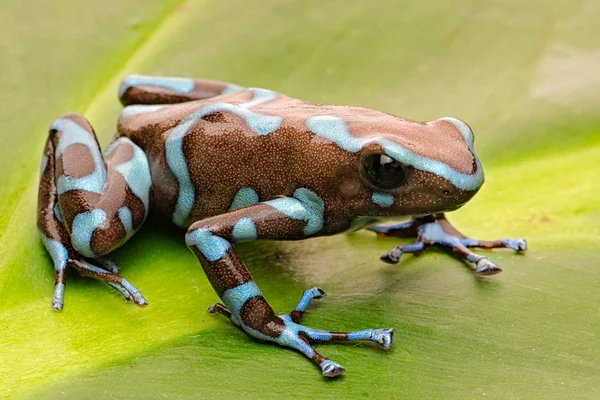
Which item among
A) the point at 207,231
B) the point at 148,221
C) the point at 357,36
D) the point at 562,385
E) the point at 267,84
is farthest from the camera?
the point at 357,36

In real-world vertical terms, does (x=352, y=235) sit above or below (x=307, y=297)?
below

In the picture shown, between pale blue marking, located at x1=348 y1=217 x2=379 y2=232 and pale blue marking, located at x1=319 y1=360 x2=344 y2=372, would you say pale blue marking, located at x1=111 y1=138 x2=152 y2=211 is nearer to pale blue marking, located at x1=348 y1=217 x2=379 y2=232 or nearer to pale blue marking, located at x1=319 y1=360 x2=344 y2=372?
pale blue marking, located at x1=348 y1=217 x2=379 y2=232

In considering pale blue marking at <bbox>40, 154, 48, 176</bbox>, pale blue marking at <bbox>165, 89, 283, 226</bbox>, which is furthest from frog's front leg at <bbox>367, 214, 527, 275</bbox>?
pale blue marking at <bbox>40, 154, 48, 176</bbox>

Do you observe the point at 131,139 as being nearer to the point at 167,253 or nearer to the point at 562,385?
the point at 167,253

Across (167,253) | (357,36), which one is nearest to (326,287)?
(167,253)

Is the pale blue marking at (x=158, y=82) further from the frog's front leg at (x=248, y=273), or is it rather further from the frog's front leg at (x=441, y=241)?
the frog's front leg at (x=441, y=241)

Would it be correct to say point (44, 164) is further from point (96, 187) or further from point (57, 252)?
point (57, 252)

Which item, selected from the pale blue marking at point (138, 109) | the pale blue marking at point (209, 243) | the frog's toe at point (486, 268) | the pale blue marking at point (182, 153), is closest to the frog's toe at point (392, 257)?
the frog's toe at point (486, 268)

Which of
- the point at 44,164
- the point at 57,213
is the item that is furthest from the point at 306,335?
the point at 44,164
